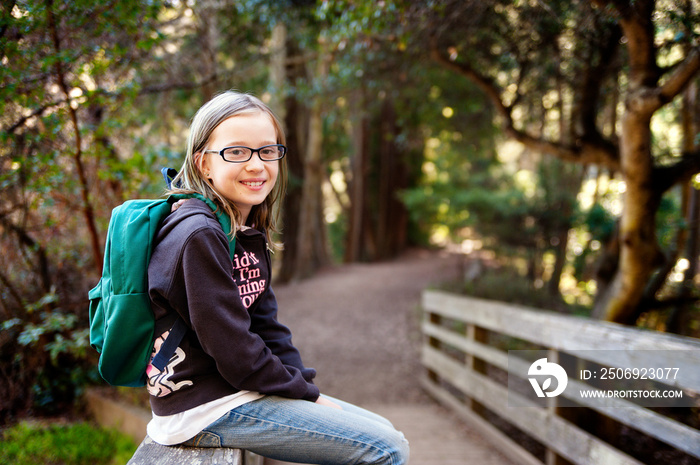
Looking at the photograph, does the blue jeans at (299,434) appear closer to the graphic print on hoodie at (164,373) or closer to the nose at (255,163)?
the graphic print on hoodie at (164,373)

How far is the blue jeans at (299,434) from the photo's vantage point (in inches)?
53.1

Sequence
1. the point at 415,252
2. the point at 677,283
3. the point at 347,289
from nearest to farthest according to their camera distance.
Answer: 1. the point at 677,283
2. the point at 347,289
3. the point at 415,252

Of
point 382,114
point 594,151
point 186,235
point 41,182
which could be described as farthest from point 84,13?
point 382,114

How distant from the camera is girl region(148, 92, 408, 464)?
124cm


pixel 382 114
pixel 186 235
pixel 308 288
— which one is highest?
pixel 382 114

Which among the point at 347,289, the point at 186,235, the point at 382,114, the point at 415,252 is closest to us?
the point at 186,235

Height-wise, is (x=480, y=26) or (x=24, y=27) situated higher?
(x=480, y=26)

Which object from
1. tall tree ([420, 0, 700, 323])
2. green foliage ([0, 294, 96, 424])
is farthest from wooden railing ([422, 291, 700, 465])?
green foliage ([0, 294, 96, 424])

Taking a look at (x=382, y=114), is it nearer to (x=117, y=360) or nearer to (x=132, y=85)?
(x=132, y=85)

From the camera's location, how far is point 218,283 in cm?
125

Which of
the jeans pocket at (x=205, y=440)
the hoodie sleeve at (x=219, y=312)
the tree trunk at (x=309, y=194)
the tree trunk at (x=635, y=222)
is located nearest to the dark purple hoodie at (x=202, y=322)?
the hoodie sleeve at (x=219, y=312)

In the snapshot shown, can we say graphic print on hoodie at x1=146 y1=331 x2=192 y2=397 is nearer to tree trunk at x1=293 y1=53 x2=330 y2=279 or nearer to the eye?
the eye

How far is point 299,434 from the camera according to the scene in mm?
1367

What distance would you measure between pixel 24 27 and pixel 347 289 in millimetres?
8237
